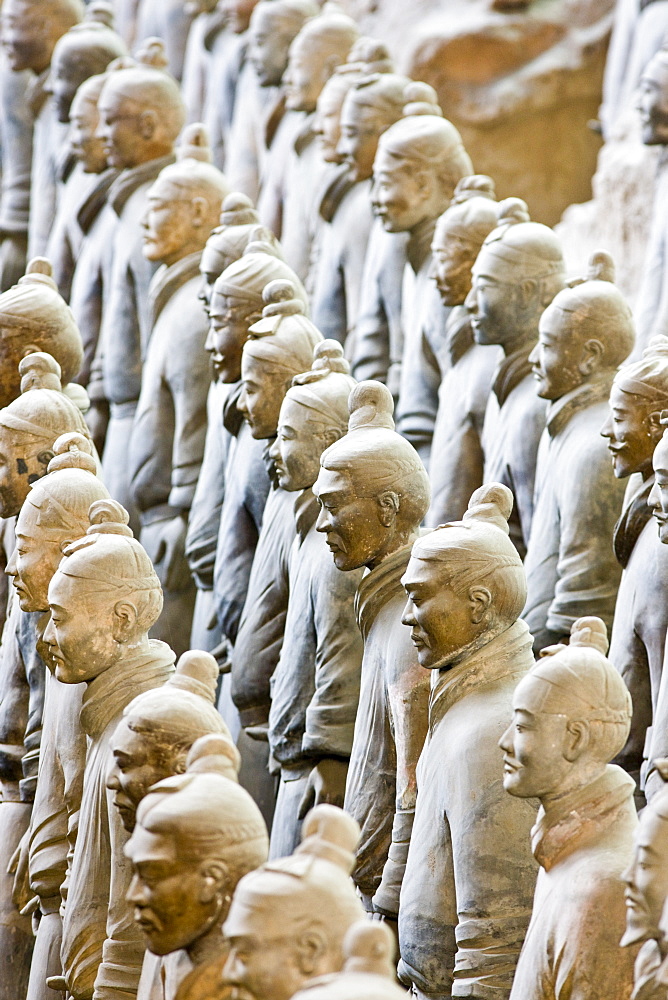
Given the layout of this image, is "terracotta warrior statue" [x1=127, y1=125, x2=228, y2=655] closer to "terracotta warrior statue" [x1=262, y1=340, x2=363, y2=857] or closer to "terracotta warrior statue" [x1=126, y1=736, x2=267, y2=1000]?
"terracotta warrior statue" [x1=262, y1=340, x2=363, y2=857]

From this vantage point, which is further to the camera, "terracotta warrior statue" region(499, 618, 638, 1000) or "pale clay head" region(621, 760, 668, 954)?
"terracotta warrior statue" region(499, 618, 638, 1000)

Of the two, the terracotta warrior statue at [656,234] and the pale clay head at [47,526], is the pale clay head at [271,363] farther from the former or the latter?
the terracotta warrior statue at [656,234]

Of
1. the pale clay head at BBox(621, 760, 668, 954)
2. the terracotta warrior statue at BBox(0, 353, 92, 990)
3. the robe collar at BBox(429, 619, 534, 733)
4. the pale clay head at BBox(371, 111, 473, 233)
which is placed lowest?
the terracotta warrior statue at BBox(0, 353, 92, 990)

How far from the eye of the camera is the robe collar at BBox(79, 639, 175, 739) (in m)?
5.43

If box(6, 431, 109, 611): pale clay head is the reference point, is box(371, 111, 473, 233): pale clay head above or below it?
above

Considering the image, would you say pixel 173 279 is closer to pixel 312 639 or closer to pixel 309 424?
pixel 309 424

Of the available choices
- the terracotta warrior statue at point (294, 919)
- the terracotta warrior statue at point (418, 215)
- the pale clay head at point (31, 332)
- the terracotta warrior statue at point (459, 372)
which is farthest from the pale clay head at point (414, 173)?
the terracotta warrior statue at point (294, 919)

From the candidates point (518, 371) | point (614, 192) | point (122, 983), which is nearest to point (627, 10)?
point (614, 192)

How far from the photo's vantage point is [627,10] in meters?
10.9

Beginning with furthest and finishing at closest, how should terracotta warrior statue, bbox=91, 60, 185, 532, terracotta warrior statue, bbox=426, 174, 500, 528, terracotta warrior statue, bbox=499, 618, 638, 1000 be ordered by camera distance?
terracotta warrior statue, bbox=91, 60, 185, 532
terracotta warrior statue, bbox=426, 174, 500, 528
terracotta warrior statue, bbox=499, 618, 638, 1000

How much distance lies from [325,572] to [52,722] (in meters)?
0.85

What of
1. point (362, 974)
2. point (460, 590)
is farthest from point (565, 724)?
point (362, 974)

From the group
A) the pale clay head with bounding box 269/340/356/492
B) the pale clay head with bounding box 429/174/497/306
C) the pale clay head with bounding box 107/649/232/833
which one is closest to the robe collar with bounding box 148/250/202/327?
the pale clay head with bounding box 429/174/497/306

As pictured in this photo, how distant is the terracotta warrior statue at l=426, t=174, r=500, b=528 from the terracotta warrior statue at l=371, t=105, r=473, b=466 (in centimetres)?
12
